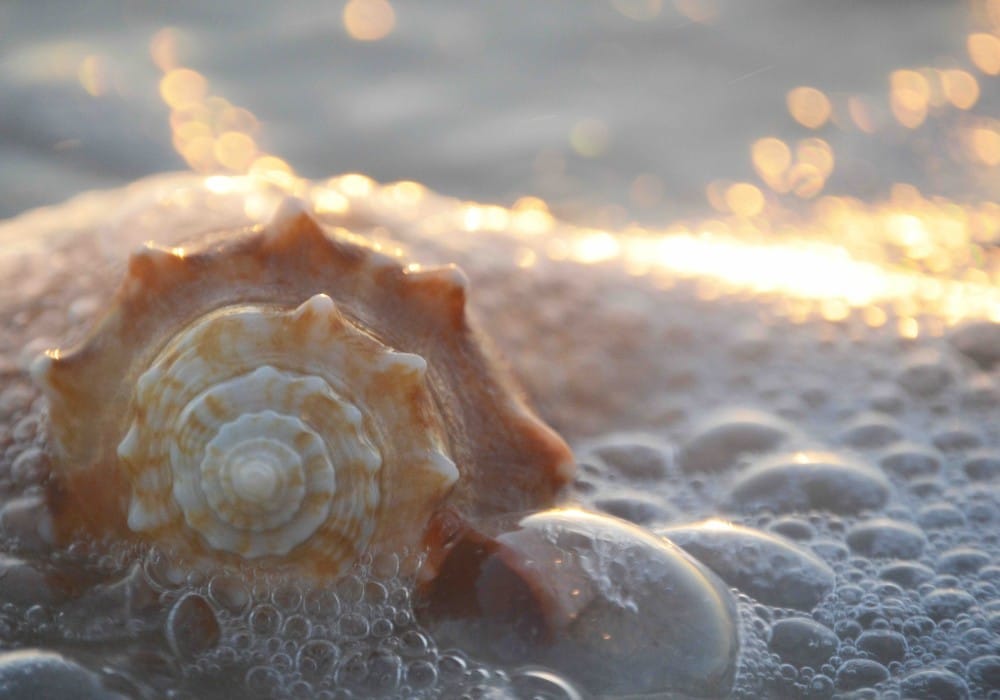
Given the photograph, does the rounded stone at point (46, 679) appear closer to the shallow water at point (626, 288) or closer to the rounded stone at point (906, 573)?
the shallow water at point (626, 288)

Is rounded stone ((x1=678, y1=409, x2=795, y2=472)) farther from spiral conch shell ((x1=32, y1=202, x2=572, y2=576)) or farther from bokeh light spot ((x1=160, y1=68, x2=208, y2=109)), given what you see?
bokeh light spot ((x1=160, y1=68, x2=208, y2=109))

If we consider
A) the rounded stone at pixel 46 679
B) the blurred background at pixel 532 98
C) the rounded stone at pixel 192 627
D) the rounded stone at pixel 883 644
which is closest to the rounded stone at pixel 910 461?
the rounded stone at pixel 883 644

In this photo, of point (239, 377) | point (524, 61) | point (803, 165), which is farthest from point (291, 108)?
point (239, 377)

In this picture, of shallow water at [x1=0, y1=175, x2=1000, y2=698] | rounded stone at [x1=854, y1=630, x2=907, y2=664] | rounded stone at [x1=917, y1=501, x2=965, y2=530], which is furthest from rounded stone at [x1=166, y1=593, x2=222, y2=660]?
rounded stone at [x1=917, y1=501, x2=965, y2=530]

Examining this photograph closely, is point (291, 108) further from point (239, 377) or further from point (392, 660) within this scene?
point (392, 660)

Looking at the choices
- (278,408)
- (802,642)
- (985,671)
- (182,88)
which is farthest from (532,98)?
(985,671)

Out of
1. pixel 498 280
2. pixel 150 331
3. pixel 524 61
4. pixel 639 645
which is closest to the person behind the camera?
pixel 639 645
